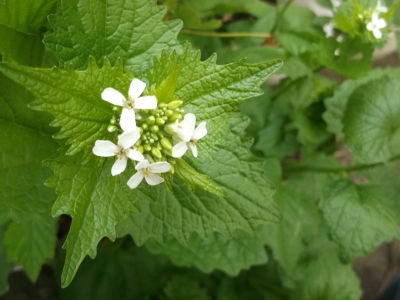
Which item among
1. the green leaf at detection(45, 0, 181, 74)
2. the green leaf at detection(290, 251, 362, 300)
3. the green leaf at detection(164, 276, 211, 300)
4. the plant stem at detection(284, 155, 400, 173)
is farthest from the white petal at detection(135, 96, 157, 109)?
the green leaf at detection(290, 251, 362, 300)

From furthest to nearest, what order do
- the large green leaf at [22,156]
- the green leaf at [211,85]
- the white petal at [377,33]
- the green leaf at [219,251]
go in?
the green leaf at [219,251] → the white petal at [377,33] → the large green leaf at [22,156] → the green leaf at [211,85]

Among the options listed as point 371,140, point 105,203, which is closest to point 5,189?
point 105,203

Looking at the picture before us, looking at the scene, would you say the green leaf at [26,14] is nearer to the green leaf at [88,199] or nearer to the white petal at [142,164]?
the green leaf at [88,199]

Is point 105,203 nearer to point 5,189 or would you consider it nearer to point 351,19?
point 5,189

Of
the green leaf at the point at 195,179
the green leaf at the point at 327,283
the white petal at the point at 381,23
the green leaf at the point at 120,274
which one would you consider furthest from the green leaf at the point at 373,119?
the green leaf at the point at 120,274

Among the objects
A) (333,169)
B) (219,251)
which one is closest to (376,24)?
(333,169)

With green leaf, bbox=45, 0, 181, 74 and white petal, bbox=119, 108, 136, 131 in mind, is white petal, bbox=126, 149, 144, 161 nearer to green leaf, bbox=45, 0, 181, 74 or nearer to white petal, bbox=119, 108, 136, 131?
white petal, bbox=119, 108, 136, 131

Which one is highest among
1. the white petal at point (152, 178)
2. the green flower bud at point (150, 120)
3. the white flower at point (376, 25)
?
the white flower at point (376, 25)
